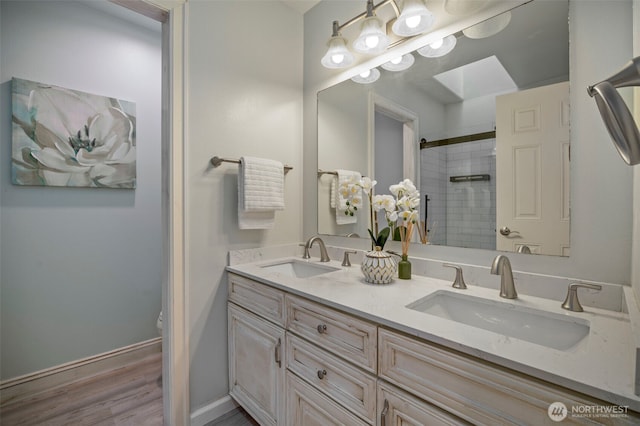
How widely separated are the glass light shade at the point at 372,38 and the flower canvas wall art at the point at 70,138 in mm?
1741

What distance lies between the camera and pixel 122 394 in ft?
5.78

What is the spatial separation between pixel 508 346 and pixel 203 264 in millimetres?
1369

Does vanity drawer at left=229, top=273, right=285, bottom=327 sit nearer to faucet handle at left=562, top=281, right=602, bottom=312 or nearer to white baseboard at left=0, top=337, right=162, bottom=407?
faucet handle at left=562, top=281, right=602, bottom=312

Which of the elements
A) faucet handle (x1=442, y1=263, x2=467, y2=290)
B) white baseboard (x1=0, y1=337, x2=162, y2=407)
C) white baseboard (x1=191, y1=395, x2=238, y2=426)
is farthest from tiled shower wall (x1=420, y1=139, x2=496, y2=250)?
white baseboard (x1=0, y1=337, x2=162, y2=407)

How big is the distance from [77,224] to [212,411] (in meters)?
1.48

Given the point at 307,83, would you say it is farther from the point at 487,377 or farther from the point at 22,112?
the point at 487,377

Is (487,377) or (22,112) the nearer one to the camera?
(487,377)

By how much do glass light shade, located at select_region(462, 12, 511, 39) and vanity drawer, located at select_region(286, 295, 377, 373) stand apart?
1271 millimetres

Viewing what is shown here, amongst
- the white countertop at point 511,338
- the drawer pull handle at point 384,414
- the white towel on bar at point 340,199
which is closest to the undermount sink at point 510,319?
the white countertop at point 511,338

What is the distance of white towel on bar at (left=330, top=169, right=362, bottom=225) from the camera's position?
1.73m

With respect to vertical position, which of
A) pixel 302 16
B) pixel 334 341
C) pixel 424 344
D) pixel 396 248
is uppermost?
pixel 302 16

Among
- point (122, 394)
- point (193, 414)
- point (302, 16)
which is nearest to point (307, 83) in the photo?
point (302, 16)

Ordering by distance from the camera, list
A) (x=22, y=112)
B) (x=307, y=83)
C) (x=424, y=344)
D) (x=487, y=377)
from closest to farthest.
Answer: (x=487, y=377) → (x=424, y=344) → (x=22, y=112) → (x=307, y=83)

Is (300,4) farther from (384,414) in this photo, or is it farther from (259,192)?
(384,414)
